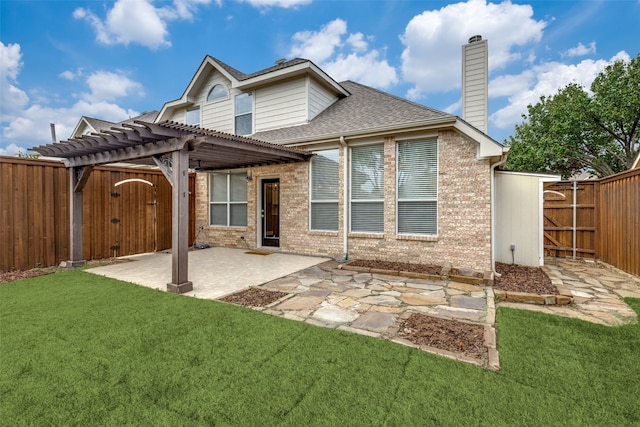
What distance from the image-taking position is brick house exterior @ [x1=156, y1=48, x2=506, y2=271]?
6.11 metres

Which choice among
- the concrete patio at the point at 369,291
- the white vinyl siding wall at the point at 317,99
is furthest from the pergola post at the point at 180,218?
the white vinyl siding wall at the point at 317,99

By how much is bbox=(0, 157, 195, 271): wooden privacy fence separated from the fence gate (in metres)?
11.0

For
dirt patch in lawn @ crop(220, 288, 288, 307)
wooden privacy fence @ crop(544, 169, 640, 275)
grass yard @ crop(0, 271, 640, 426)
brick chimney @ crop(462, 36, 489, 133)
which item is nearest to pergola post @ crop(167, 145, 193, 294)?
dirt patch in lawn @ crop(220, 288, 288, 307)

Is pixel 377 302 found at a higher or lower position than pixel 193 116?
lower

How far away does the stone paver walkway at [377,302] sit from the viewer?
344 centimetres

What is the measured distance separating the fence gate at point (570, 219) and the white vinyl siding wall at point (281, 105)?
741 centimetres

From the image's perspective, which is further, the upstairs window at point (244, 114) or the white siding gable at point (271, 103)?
the upstairs window at point (244, 114)

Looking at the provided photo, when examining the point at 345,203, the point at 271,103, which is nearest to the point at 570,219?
the point at 345,203

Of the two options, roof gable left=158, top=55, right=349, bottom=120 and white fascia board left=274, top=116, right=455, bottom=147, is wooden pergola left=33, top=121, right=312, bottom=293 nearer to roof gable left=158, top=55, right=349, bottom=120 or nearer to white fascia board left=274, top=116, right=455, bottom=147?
white fascia board left=274, top=116, right=455, bottom=147

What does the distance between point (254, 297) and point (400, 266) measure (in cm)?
324

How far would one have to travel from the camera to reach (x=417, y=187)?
21.9 feet

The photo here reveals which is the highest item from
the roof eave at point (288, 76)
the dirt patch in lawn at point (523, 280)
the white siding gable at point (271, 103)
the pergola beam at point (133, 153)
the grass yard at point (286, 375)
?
the roof eave at point (288, 76)

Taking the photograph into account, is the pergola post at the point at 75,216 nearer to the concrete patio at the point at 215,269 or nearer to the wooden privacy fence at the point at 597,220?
the concrete patio at the point at 215,269

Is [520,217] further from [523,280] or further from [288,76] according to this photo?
[288,76]
